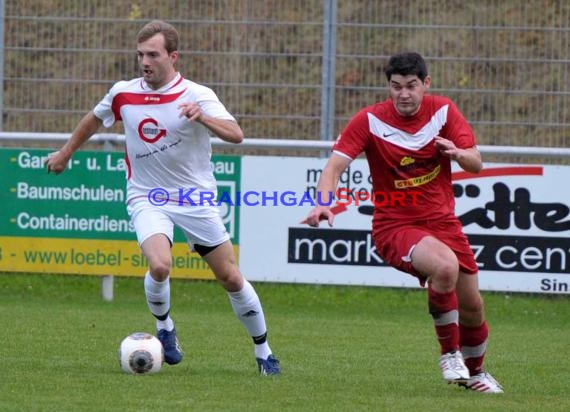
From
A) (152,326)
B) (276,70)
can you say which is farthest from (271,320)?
(276,70)

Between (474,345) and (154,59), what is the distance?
2.58 meters

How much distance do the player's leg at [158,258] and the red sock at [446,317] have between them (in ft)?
5.51

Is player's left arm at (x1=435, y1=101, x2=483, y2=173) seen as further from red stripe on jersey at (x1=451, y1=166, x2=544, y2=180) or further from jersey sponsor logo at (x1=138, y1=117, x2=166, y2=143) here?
red stripe on jersey at (x1=451, y1=166, x2=544, y2=180)

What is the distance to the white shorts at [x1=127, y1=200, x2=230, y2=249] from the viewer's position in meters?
7.99

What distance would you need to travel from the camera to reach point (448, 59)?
45.9 feet

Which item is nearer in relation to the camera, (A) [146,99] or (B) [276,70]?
(A) [146,99]

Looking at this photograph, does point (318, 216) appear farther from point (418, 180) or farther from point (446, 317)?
point (446, 317)

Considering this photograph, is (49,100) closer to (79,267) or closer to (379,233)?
(79,267)

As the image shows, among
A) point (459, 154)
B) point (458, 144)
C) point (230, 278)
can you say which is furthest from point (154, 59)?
point (459, 154)

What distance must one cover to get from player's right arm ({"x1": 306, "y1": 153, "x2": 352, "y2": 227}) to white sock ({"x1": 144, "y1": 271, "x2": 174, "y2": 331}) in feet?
4.48

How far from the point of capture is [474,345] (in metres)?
7.53

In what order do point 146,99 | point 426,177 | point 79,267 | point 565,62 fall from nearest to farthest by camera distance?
point 426,177 → point 146,99 → point 79,267 → point 565,62

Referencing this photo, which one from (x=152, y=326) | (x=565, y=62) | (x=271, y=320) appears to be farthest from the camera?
(x=565, y=62)

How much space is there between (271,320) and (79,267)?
223cm
